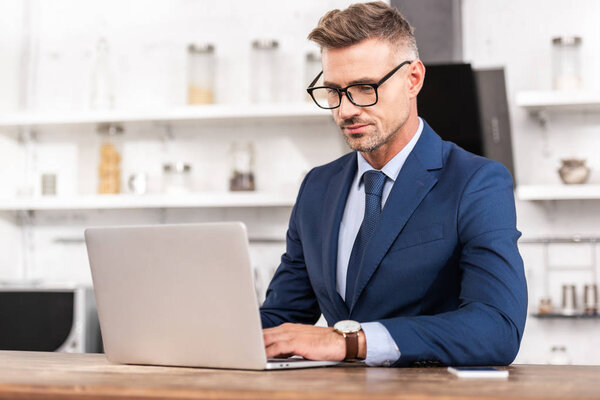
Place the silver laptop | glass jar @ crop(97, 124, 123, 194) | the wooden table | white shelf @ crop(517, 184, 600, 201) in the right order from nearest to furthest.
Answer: the wooden table
the silver laptop
white shelf @ crop(517, 184, 600, 201)
glass jar @ crop(97, 124, 123, 194)

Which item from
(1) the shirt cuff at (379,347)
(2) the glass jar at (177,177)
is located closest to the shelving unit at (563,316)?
(2) the glass jar at (177,177)

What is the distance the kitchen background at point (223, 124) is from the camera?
3.12 metres

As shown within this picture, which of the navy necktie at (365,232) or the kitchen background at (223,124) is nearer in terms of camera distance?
the navy necktie at (365,232)

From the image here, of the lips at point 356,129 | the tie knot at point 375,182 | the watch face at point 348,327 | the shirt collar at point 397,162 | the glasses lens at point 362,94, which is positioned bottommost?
the watch face at point 348,327

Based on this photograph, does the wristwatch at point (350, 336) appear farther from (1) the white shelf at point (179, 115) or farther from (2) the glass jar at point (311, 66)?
(2) the glass jar at point (311, 66)

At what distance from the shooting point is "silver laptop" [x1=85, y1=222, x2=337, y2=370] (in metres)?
1.08

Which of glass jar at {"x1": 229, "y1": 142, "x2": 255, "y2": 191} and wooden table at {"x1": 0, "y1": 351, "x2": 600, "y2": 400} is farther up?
glass jar at {"x1": 229, "y1": 142, "x2": 255, "y2": 191}

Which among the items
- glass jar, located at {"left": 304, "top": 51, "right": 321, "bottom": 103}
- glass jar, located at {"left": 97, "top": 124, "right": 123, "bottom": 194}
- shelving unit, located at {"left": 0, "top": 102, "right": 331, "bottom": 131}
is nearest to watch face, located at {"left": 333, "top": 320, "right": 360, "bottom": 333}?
shelving unit, located at {"left": 0, "top": 102, "right": 331, "bottom": 131}

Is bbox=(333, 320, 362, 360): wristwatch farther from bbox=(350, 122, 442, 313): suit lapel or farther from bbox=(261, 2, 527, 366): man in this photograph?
bbox=(350, 122, 442, 313): suit lapel

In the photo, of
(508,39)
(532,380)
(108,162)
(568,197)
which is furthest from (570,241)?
(532,380)

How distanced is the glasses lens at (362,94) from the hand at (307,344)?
492 mm

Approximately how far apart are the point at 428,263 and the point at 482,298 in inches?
6.1

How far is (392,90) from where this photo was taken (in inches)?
59.1

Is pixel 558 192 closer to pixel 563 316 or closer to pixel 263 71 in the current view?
pixel 563 316
